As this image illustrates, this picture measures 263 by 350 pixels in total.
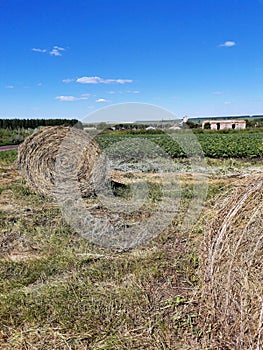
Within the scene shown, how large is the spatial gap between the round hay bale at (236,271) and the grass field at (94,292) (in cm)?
25

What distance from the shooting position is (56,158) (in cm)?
757

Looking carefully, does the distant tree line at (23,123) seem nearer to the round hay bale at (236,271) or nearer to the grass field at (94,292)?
the grass field at (94,292)

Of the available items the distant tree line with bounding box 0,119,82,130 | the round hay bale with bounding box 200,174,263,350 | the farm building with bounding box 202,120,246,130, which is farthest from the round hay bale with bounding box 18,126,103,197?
the farm building with bounding box 202,120,246,130

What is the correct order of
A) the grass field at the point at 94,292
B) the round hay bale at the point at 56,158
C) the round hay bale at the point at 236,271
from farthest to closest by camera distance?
the round hay bale at the point at 56,158 < the grass field at the point at 94,292 < the round hay bale at the point at 236,271

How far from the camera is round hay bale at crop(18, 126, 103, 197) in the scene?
7195 millimetres

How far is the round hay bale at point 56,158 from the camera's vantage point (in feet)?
23.6

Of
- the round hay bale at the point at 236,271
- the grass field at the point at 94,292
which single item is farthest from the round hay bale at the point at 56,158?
the round hay bale at the point at 236,271

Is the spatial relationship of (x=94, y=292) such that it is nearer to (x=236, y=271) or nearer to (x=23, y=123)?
(x=236, y=271)

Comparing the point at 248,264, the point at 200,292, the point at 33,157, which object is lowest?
the point at 200,292

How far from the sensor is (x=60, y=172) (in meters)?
7.36

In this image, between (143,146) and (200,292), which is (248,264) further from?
(143,146)

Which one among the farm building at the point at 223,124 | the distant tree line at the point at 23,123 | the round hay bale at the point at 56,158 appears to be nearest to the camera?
the round hay bale at the point at 56,158

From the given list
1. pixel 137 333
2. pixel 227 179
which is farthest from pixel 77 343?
pixel 227 179

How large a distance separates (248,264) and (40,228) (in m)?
3.62
